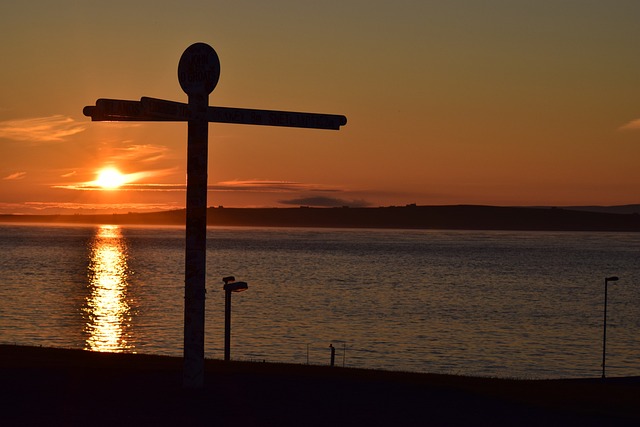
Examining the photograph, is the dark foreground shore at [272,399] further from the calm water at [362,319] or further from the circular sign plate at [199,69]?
the calm water at [362,319]

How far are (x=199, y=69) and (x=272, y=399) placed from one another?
5802 millimetres

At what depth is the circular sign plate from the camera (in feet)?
55.4

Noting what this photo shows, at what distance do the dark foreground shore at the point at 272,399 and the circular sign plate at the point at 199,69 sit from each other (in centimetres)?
530

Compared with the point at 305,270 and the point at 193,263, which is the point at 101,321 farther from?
the point at 305,270

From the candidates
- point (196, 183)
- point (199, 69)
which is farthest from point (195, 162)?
point (199, 69)

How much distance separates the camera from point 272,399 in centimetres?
1645

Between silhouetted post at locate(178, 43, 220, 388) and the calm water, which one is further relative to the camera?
the calm water

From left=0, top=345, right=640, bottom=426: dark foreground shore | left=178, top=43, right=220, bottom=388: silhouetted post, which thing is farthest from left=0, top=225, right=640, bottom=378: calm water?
left=178, top=43, right=220, bottom=388: silhouetted post

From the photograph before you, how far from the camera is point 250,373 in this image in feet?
64.3

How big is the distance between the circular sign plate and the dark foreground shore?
5302 mm

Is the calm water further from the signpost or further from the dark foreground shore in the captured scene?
the signpost

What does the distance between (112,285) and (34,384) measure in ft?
389

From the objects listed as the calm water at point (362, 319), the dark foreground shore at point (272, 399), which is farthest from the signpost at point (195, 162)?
the calm water at point (362, 319)

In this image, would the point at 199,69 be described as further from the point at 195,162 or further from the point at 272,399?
the point at 272,399
